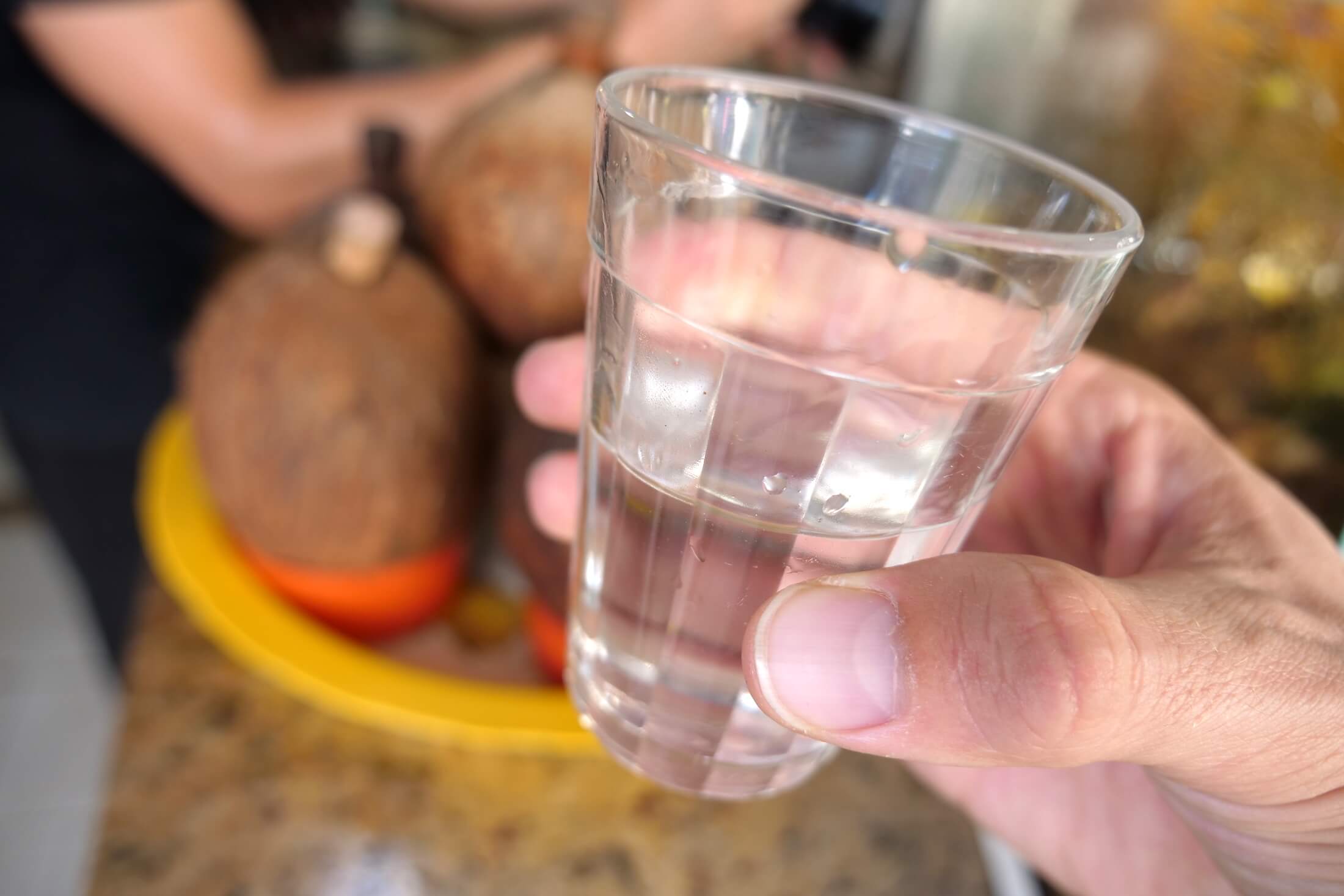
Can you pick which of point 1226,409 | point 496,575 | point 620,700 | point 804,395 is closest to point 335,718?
point 496,575

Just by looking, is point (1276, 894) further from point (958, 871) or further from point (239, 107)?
point (239, 107)

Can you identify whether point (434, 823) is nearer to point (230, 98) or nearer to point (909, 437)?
point (909, 437)

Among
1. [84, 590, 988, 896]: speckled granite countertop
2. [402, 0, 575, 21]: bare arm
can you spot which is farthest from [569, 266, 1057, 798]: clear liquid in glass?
[402, 0, 575, 21]: bare arm

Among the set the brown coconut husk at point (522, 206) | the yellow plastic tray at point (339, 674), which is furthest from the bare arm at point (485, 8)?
the yellow plastic tray at point (339, 674)

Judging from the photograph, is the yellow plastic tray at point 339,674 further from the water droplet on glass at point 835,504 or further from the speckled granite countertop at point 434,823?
the water droplet on glass at point 835,504

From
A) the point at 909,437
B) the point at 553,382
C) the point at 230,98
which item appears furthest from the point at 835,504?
the point at 230,98

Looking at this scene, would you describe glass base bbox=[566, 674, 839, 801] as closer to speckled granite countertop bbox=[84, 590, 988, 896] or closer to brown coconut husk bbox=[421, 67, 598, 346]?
speckled granite countertop bbox=[84, 590, 988, 896]
